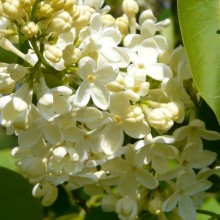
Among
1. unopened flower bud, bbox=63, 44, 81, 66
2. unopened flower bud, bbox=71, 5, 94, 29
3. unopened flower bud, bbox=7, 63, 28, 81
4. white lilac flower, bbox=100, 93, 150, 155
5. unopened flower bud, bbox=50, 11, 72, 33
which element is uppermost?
unopened flower bud, bbox=50, 11, 72, 33

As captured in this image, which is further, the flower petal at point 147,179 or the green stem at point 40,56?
the flower petal at point 147,179

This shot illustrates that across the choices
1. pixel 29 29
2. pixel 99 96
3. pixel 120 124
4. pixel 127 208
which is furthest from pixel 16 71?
pixel 127 208

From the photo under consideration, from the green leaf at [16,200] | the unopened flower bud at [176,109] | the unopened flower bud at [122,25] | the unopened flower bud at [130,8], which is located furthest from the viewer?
the green leaf at [16,200]

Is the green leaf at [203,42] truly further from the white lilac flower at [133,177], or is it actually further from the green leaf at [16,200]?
the green leaf at [16,200]

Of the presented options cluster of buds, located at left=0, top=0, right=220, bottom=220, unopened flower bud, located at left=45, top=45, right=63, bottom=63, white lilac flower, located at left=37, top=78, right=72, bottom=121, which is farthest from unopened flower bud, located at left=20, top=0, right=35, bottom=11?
white lilac flower, located at left=37, top=78, right=72, bottom=121

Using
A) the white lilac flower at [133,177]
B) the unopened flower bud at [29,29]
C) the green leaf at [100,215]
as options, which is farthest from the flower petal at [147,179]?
the unopened flower bud at [29,29]

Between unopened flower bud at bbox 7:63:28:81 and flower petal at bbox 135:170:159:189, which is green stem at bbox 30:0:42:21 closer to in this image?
unopened flower bud at bbox 7:63:28:81

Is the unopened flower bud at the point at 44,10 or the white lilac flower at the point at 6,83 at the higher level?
the unopened flower bud at the point at 44,10

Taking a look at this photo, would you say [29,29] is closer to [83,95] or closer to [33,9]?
[33,9]
